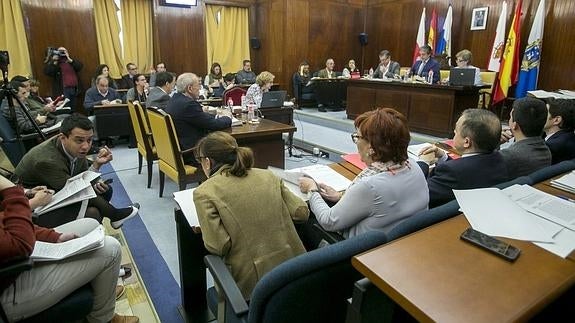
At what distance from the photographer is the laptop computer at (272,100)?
4.49m

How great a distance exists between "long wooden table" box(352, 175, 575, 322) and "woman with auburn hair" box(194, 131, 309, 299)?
55 cm

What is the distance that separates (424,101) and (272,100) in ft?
8.16

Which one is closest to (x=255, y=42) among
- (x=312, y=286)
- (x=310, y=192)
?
(x=310, y=192)

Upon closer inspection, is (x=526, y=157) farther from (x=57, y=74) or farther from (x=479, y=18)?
(x=57, y=74)

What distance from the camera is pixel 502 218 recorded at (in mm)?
1097

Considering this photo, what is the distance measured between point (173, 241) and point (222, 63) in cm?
669

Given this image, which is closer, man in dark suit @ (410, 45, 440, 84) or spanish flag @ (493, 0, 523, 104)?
man in dark suit @ (410, 45, 440, 84)

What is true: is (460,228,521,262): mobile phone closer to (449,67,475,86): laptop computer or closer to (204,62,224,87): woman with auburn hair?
(449,67,475,86): laptop computer

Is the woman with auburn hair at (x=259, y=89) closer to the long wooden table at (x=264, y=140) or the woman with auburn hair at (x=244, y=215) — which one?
the long wooden table at (x=264, y=140)

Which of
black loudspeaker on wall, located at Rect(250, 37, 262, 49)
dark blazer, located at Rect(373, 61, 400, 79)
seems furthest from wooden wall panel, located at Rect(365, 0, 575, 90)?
black loudspeaker on wall, located at Rect(250, 37, 262, 49)

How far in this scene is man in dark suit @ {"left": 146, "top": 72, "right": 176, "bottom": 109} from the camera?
4055 millimetres

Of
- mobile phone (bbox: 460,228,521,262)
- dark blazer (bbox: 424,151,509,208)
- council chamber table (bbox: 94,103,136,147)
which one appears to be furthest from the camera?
council chamber table (bbox: 94,103,136,147)

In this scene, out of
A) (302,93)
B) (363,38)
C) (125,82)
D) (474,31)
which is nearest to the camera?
(474,31)

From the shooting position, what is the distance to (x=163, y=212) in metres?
3.10
